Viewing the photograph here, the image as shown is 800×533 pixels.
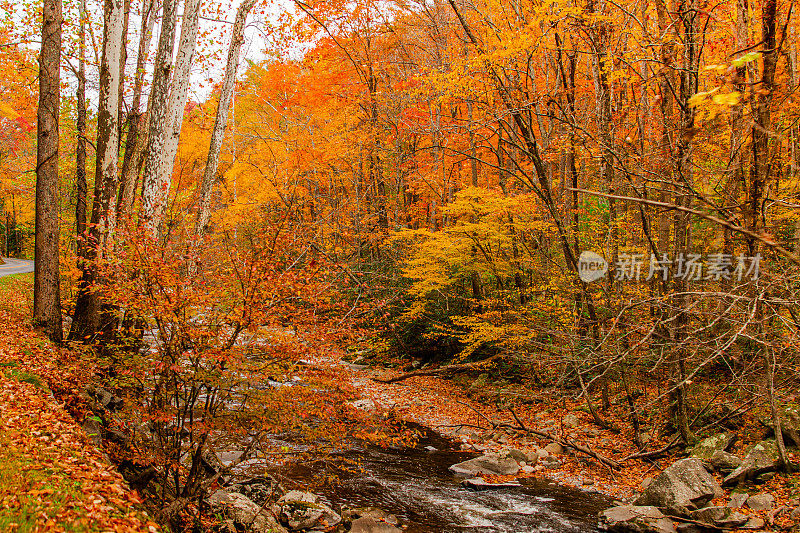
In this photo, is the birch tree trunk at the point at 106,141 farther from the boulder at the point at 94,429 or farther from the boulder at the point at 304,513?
the boulder at the point at 304,513

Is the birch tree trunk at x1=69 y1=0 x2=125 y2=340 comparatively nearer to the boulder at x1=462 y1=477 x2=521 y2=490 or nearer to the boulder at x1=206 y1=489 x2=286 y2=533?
the boulder at x1=206 y1=489 x2=286 y2=533

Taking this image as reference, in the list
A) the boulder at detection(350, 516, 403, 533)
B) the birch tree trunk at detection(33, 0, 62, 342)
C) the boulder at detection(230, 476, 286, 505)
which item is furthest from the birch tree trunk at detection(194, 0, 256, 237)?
the boulder at detection(350, 516, 403, 533)

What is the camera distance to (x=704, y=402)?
935 cm

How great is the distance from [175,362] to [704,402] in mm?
9152

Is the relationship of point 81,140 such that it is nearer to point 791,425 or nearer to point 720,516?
point 720,516

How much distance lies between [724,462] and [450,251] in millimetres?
7158

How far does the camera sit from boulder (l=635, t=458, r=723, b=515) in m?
6.48

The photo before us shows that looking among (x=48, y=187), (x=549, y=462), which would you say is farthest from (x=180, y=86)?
(x=549, y=462)

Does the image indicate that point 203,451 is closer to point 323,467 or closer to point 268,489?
point 268,489

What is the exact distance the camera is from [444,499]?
7.27m

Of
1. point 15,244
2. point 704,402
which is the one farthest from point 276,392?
point 15,244

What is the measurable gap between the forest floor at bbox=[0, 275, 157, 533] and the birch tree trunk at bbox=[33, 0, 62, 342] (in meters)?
1.71

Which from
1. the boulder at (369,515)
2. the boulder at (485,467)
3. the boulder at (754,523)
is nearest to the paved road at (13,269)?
the boulder at (369,515)

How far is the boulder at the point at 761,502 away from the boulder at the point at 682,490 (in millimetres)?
380
